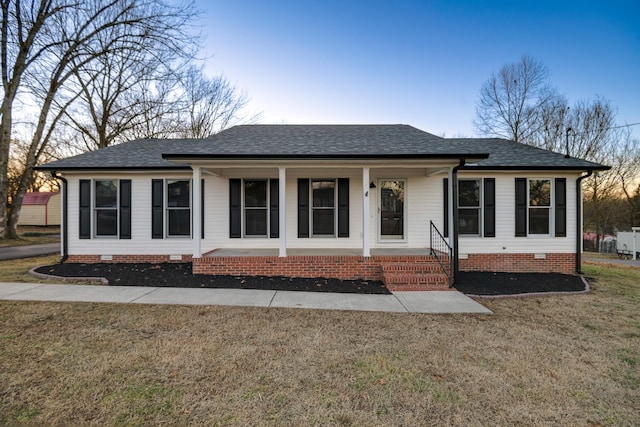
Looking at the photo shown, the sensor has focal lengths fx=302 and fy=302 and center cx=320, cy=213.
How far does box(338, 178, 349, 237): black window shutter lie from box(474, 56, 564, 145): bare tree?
18.0 metres

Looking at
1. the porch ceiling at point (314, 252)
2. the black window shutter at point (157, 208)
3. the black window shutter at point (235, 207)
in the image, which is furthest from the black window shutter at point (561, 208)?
the black window shutter at point (157, 208)

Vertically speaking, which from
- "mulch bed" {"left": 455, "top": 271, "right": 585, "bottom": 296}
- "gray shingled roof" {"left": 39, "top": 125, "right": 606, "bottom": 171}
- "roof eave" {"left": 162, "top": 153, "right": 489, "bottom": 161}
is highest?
"gray shingled roof" {"left": 39, "top": 125, "right": 606, "bottom": 171}

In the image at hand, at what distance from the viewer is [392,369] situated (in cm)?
312

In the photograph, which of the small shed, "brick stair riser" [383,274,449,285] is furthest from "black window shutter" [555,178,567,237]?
the small shed

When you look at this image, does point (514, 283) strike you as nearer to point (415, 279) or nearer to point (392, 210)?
point (415, 279)

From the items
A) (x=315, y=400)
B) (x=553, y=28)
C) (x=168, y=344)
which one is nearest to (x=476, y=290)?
(x=315, y=400)

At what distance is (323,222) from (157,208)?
488cm

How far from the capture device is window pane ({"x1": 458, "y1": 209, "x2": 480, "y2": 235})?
8.59m

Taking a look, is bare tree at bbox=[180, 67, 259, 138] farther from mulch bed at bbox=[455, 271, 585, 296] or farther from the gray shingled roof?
mulch bed at bbox=[455, 271, 585, 296]

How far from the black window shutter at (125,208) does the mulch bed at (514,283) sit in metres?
9.04

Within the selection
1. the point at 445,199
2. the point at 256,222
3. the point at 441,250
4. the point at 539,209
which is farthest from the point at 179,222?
the point at 539,209

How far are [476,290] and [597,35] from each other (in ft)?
55.8

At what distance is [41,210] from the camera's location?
24.2 m

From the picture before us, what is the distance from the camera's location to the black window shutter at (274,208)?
28.6 feet
